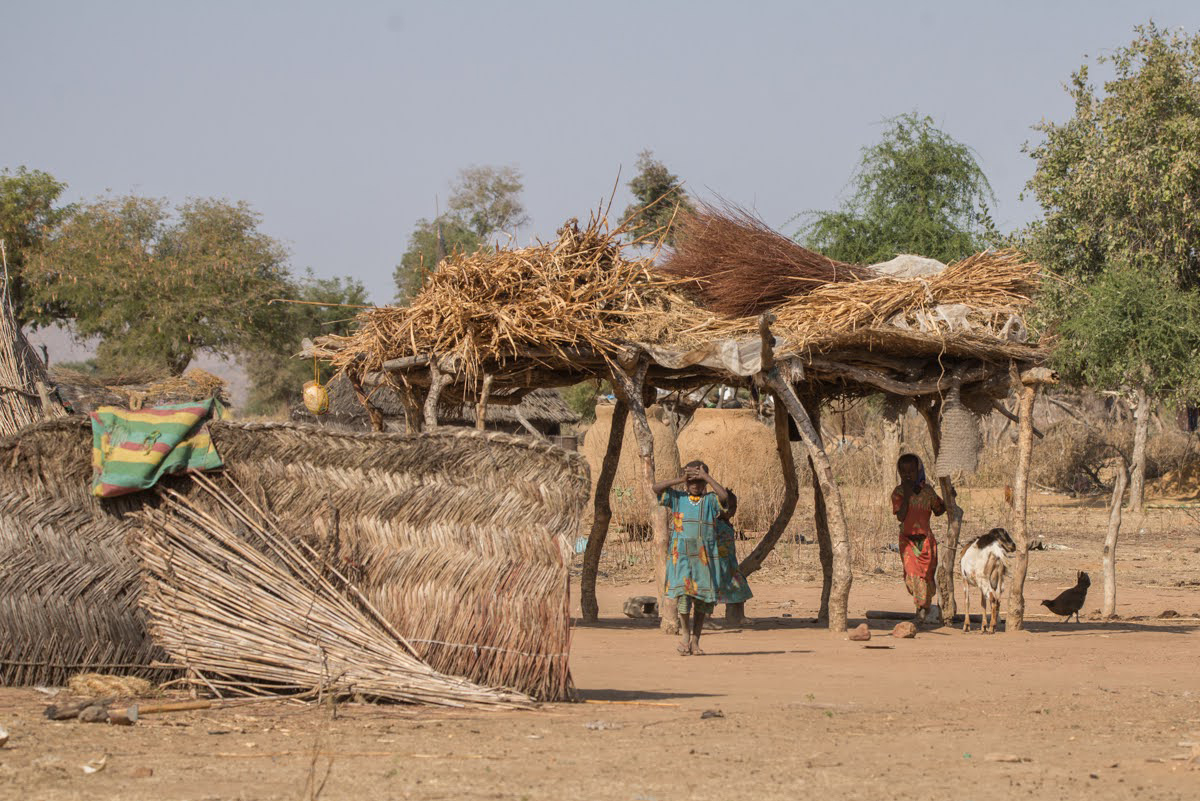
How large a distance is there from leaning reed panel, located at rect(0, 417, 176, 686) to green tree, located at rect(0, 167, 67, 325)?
94.0 ft

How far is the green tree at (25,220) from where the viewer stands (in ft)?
110

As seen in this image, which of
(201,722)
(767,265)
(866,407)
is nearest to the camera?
(201,722)

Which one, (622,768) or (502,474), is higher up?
(502,474)

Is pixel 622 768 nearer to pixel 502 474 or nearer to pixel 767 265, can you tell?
pixel 502 474

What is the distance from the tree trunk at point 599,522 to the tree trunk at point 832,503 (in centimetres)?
179

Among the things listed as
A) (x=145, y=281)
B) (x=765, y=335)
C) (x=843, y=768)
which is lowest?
(x=843, y=768)

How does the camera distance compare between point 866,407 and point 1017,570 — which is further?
point 866,407

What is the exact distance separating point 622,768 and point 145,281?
30.9m

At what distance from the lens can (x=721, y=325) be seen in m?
10.5

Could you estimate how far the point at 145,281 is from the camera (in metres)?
33.5

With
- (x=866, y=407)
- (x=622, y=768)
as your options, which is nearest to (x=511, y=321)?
(x=622, y=768)

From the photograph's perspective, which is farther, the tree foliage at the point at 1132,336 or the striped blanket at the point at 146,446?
the tree foliage at the point at 1132,336

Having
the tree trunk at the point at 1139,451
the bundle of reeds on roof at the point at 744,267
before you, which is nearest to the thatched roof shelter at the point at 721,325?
the bundle of reeds on roof at the point at 744,267

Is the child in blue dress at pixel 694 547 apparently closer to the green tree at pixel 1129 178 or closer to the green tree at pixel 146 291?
the green tree at pixel 1129 178
